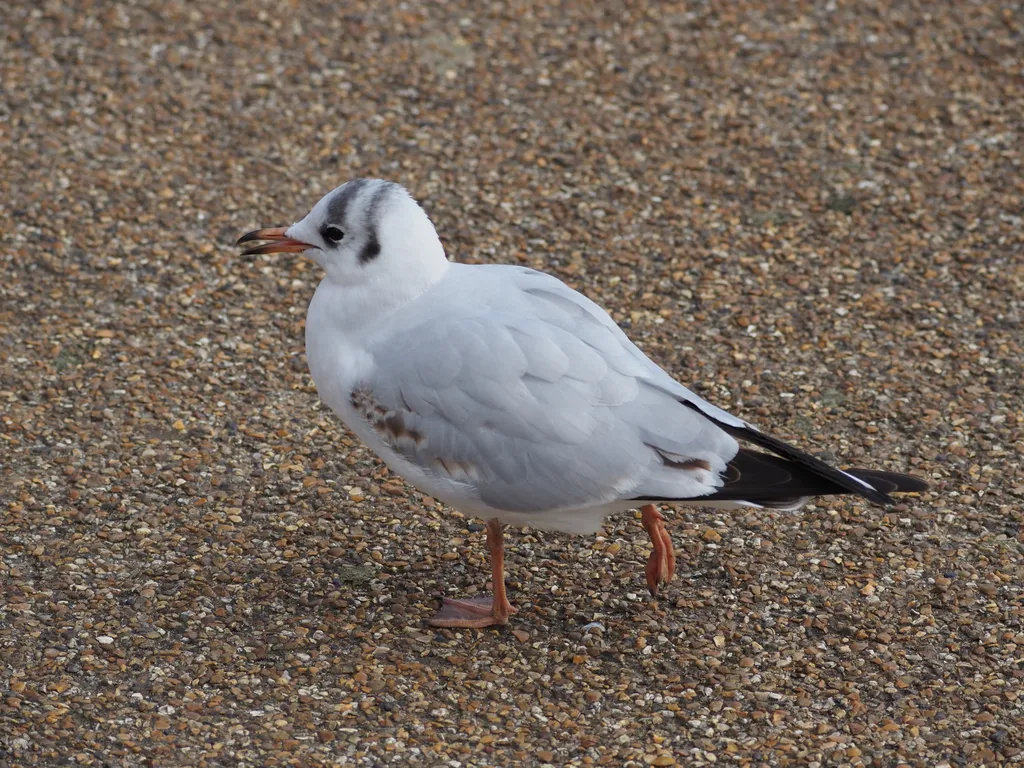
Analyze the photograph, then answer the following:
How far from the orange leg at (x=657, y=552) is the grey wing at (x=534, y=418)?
0.42 m

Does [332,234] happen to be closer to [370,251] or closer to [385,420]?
[370,251]

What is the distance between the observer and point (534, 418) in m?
3.46

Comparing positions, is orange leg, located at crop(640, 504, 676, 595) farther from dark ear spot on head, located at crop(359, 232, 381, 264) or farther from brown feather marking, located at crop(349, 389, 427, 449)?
dark ear spot on head, located at crop(359, 232, 381, 264)

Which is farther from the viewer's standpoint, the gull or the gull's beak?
the gull's beak

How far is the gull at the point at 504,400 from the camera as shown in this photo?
3.46m

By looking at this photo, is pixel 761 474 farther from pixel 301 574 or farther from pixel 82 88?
pixel 82 88

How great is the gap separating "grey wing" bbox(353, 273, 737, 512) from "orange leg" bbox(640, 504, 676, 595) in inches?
16.5

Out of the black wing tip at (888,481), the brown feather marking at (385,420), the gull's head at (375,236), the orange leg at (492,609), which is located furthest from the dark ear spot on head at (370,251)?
the black wing tip at (888,481)

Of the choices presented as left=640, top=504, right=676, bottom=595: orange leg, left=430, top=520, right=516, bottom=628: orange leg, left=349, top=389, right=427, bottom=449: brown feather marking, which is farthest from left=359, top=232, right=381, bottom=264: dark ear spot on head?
left=640, top=504, right=676, bottom=595: orange leg

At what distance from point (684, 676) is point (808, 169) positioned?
2.97 m

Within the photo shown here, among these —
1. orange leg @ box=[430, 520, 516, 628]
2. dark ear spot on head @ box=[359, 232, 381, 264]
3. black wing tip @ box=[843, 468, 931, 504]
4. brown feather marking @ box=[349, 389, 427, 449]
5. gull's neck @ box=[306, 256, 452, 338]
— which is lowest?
orange leg @ box=[430, 520, 516, 628]

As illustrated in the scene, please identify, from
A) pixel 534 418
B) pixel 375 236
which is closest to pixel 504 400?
pixel 534 418

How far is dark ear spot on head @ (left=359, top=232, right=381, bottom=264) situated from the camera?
365 centimetres

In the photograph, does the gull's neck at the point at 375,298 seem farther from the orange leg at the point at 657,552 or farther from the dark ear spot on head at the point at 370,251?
the orange leg at the point at 657,552
